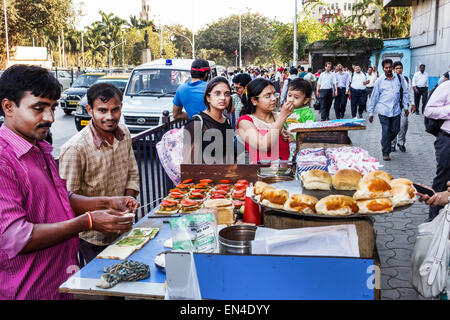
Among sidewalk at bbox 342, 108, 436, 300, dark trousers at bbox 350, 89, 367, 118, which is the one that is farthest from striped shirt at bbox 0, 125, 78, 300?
dark trousers at bbox 350, 89, 367, 118

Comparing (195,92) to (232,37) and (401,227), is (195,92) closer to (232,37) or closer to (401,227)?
(401,227)

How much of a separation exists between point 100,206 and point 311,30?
40.8 metres

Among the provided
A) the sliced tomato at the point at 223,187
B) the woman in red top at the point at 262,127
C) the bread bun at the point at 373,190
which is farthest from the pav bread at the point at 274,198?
the woman in red top at the point at 262,127

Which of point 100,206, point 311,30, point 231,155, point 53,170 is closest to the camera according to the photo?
point 53,170

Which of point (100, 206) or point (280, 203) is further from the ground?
point (280, 203)

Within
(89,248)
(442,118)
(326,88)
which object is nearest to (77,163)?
(89,248)

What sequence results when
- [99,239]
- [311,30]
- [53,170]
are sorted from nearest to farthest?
[53,170] → [99,239] → [311,30]

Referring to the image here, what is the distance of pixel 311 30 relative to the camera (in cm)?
4047

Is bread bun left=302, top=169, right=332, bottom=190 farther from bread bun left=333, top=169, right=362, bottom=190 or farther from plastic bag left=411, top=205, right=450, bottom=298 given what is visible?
plastic bag left=411, top=205, right=450, bottom=298

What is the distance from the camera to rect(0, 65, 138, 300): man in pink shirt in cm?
197

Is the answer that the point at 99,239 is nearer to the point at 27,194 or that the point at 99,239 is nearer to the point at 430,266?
the point at 27,194

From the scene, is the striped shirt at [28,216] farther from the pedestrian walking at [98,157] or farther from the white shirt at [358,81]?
the white shirt at [358,81]
